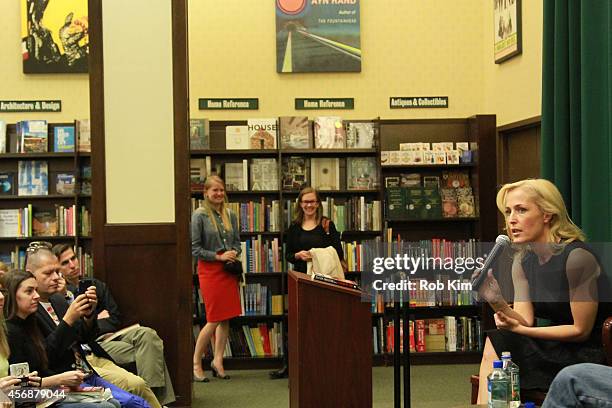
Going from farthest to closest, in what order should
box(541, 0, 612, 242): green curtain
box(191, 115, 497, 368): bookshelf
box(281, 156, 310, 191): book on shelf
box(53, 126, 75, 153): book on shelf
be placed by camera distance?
box(53, 126, 75, 153): book on shelf < box(281, 156, 310, 191): book on shelf < box(191, 115, 497, 368): bookshelf < box(541, 0, 612, 242): green curtain

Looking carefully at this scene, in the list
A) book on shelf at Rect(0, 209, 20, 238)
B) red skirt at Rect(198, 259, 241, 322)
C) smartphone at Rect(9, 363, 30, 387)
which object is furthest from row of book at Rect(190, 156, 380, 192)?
smartphone at Rect(9, 363, 30, 387)

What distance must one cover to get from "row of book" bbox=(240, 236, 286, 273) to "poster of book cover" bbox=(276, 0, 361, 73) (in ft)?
6.07

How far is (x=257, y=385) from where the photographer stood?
24.2 feet

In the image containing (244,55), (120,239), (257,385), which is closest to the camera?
(120,239)

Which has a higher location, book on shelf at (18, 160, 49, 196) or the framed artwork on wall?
the framed artwork on wall

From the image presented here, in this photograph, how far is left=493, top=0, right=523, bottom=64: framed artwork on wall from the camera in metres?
7.89

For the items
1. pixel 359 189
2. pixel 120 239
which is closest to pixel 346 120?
pixel 359 189

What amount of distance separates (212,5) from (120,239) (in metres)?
3.87

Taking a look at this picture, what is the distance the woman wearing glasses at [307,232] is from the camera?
24.7 feet

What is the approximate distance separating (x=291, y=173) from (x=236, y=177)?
0.51 meters

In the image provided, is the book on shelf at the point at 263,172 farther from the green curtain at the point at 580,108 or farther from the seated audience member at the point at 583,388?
the seated audience member at the point at 583,388

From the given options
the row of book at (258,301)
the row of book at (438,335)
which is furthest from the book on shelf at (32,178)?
the row of book at (438,335)

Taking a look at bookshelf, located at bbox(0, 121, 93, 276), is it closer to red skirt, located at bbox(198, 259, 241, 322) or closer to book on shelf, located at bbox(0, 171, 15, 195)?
book on shelf, located at bbox(0, 171, 15, 195)

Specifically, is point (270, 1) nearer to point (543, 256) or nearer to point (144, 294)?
point (144, 294)
